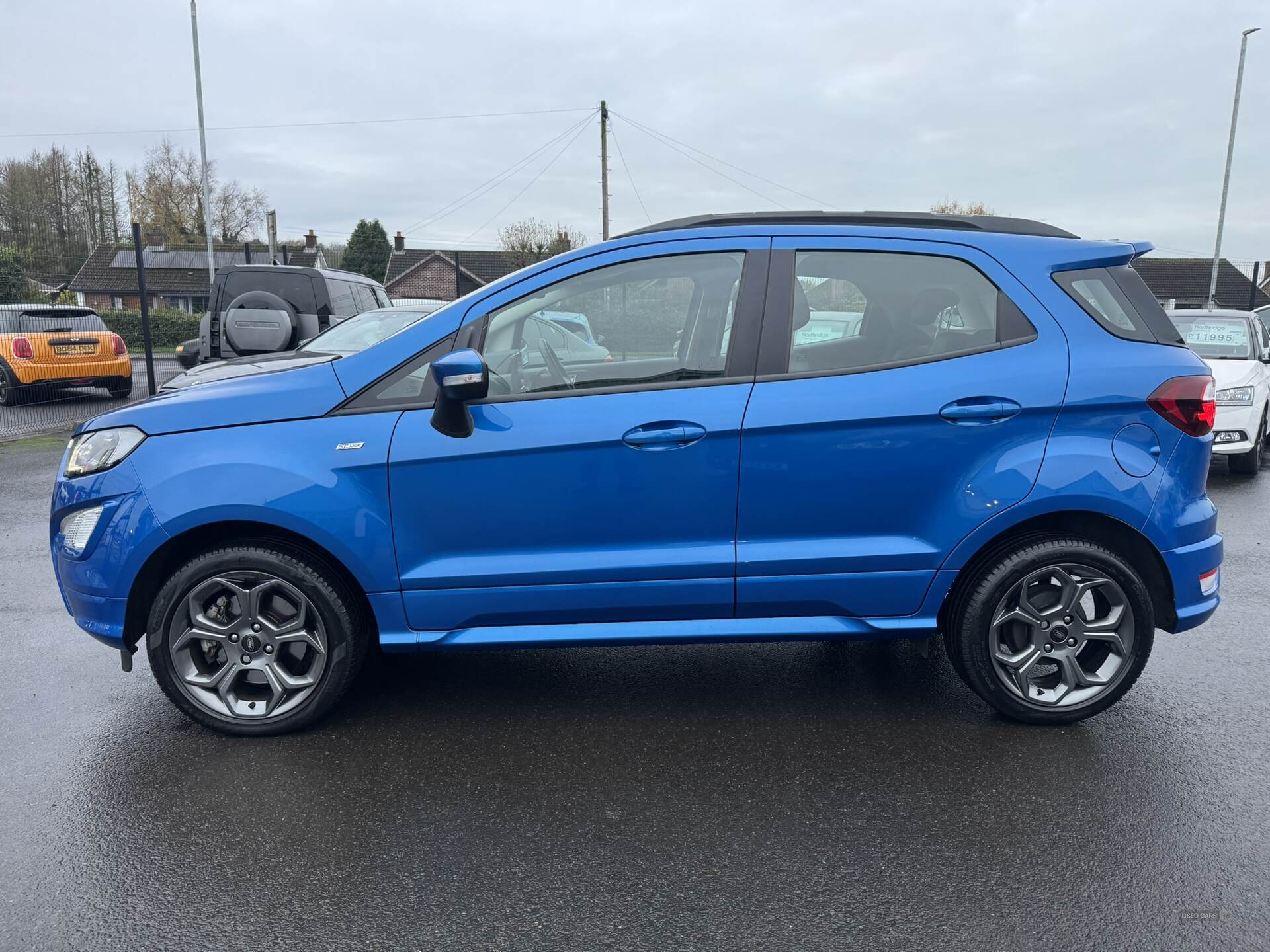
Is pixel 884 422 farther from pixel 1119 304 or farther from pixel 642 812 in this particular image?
pixel 642 812

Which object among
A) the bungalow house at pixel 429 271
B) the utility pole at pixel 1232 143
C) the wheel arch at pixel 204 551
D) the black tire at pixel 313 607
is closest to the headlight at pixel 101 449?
the wheel arch at pixel 204 551

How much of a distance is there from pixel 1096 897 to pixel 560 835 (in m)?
1.55

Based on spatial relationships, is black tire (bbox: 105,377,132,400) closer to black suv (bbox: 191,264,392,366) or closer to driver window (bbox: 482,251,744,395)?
black suv (bbox: 191,264,392,366)

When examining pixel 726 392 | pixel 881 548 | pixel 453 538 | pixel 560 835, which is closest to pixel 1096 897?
pixel 881 548

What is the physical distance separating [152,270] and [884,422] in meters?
64.6

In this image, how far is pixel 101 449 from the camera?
3.56 m

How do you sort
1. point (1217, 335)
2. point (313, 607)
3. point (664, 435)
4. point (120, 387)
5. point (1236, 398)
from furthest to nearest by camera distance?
1. point (120, 387)
2. point (1217, 335)
3. point (1236, 398)
4. point (313, 607)
5. point (664, 435)

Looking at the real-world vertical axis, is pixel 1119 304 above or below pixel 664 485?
above

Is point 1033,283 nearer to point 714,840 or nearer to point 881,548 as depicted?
point 881,548

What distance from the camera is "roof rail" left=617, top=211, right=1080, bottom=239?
3.73 m

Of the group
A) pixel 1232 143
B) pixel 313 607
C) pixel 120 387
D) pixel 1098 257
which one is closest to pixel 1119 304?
pixel 1098 257

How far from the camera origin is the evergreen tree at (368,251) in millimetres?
60688

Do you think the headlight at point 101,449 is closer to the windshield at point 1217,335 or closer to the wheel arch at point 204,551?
the wheel arch at point 204,551

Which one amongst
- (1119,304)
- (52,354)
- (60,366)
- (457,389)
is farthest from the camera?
(60,366)
